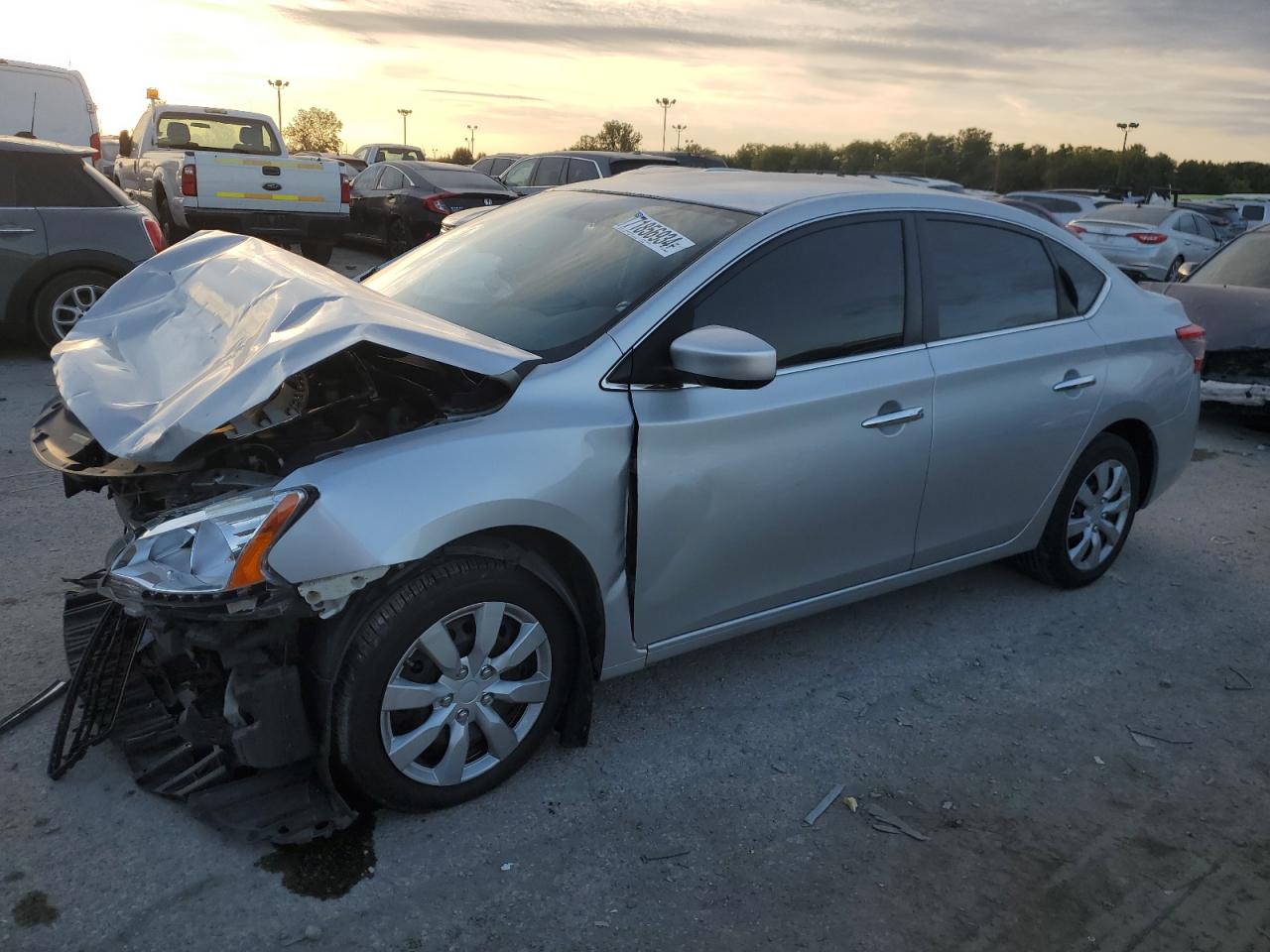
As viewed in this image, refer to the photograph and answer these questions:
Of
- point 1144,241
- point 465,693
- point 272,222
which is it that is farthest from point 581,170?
point 465,693

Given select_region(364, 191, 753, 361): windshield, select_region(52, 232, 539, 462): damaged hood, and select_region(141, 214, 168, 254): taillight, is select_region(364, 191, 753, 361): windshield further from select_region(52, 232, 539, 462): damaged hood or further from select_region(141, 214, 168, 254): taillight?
select_region(141, 214, 168, 254): taillight

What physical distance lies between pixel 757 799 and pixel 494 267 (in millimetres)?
2053

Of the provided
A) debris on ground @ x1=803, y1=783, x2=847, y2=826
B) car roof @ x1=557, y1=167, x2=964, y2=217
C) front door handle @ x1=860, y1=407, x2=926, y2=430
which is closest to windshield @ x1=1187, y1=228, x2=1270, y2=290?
car roof @ x1=557, y1=167, x2=964, y2=217

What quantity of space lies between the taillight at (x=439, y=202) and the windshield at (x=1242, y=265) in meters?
9.66

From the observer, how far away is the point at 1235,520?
5.93 meters

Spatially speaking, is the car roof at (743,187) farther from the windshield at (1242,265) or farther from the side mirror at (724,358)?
the windshield at (1242,265)

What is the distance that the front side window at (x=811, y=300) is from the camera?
320 cm

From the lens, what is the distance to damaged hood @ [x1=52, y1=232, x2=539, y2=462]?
2.65m

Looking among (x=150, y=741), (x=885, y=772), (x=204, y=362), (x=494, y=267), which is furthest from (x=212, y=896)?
(x=494, y=267)

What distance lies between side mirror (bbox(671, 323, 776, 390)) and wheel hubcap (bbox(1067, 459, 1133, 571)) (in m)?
2.25

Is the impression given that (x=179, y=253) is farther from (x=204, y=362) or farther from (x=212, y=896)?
(x=212, y=896)

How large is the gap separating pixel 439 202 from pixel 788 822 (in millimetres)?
12967

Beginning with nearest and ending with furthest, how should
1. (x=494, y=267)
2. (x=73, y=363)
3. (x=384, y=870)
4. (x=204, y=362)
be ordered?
(x=384, y=870), (x=204, y=362), (x=73, y=363), (x=494, y=267)

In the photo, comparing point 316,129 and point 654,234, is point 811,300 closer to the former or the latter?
point 654,234
